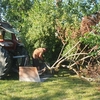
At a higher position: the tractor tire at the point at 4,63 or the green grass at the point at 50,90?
the tractor tire at the point at 4,63

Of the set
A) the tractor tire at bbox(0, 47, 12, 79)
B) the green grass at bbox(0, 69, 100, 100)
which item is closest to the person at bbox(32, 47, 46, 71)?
the green grass at bbox(0, 69, 100, 100)

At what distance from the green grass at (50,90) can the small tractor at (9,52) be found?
53 cm

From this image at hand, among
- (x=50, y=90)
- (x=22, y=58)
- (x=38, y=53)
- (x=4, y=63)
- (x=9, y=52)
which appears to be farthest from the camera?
(x=22, y=58)

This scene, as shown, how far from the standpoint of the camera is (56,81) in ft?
27.8

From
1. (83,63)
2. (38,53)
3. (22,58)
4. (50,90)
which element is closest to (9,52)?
(22,58)

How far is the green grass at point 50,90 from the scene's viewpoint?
6492 mm

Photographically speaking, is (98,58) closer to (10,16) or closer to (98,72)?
(98,72)

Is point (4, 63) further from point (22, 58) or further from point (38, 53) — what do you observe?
point (38, 53)

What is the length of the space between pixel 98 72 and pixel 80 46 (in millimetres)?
2154

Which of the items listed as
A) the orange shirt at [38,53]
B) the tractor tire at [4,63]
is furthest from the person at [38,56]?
the tractor tire at [4,63]

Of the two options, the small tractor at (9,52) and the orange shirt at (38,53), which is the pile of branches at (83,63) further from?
the small tractor at (9,52)

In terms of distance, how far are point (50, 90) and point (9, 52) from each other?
2.83 meters

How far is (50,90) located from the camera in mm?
7230

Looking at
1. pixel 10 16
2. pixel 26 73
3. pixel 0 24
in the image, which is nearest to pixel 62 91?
pixel 26 73
